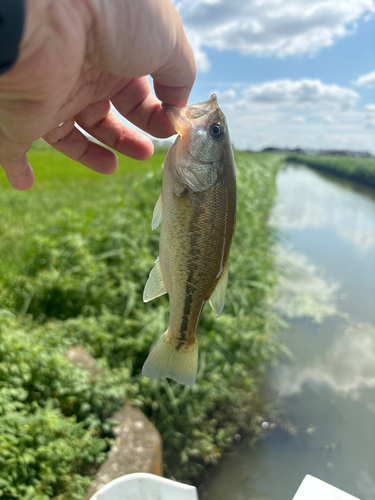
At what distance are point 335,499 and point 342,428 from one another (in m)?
3.18

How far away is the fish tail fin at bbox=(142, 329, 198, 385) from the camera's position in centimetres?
150

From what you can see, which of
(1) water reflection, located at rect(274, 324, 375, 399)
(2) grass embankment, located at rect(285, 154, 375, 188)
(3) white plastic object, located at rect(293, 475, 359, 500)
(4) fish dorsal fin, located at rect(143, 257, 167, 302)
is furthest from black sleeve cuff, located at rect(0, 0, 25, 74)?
(2) grass embankment, located at rect(285, 154, 375, 188)

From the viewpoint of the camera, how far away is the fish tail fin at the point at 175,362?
4.93 feet

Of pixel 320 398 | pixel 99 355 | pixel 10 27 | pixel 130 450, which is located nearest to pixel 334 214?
pixel 320 398

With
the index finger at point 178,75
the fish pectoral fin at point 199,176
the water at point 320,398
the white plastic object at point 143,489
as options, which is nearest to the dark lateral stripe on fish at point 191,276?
the fish pectoral fin at point 199,176

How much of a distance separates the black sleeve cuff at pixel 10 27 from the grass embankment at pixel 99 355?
2.07 metres

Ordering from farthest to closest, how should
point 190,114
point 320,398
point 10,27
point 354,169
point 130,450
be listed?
point 354,169
point 320,398
point 130,450
point 190,114
point 10,27

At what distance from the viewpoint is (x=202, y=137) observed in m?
1.45

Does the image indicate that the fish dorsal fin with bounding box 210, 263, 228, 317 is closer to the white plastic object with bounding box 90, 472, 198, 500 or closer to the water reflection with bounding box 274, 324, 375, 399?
the white plastic object with bounding box 90, 472, 198, 500

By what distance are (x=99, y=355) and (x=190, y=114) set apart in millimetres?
2743

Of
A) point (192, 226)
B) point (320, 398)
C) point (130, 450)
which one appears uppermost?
point (192, 226)

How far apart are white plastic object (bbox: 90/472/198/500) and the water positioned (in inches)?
78.6

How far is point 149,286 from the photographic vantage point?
158 centimetres

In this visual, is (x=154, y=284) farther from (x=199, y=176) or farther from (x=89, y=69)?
(x=89, y=69)
